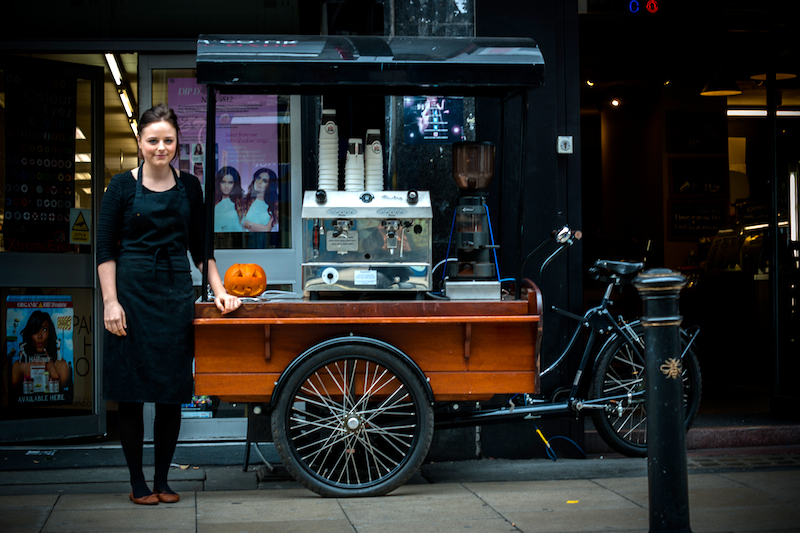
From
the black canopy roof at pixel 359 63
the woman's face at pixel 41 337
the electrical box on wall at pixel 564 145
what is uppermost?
the black canopy roof at pixel 359 63

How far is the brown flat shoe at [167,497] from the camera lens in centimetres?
388

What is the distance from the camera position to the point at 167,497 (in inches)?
153

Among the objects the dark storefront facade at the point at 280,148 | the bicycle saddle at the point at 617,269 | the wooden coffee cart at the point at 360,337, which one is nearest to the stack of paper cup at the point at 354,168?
the dark storefront facade at the point at 280,148

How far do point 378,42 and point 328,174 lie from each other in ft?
2.54

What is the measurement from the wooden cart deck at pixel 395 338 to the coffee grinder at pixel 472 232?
0.64 feet

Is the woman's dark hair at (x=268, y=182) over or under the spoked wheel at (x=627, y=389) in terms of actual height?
over

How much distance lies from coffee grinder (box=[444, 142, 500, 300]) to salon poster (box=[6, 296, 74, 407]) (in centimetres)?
312

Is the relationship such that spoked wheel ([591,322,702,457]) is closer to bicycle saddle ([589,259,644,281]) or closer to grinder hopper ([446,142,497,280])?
bicycle saddle ([589,259,644,281])

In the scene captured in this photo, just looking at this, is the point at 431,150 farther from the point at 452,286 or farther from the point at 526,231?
the point at 452,286

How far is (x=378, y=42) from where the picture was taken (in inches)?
164

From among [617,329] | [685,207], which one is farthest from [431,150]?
[685,207]

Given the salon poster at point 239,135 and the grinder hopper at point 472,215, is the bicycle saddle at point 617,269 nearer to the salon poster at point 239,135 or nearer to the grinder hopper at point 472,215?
the grinder hopper at point 472,215

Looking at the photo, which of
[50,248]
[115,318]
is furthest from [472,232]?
[50,248]

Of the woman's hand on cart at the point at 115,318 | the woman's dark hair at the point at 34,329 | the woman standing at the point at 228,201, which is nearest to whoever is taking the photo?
the woman's hand on cart at the point at 115,318
